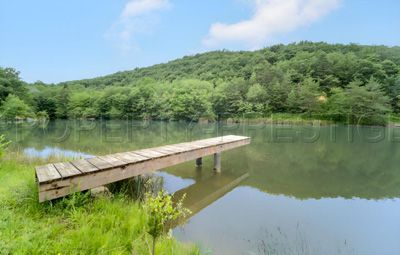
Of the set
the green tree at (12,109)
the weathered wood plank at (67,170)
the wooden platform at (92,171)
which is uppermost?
the green tree at (12,109)

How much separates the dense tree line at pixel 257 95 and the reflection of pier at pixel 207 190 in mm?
25964

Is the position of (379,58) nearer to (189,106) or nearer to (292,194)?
(189,106)

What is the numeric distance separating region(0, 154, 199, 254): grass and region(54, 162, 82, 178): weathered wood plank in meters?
0.27

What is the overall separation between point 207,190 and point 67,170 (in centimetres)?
279

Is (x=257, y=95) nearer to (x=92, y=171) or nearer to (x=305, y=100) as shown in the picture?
(x=305, y=100)

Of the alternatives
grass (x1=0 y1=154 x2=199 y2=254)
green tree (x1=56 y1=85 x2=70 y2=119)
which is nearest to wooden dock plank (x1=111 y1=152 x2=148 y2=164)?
grass (x1=0 y1=154 x2=199 y2=254)

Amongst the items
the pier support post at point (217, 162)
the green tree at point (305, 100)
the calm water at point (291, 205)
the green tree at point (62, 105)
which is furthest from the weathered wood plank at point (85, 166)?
the green tree at point (62, 105)

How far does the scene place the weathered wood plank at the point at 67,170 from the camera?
2939 mm

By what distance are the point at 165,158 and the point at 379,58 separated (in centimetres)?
4764

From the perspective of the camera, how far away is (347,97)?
2734cm

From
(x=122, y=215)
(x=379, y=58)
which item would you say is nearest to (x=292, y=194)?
(x=122, y=215)

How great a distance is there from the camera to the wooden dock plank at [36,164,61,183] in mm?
2707

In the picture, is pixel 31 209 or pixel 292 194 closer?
pixel 31 209

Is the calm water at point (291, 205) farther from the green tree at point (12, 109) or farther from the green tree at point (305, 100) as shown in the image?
the green tree at point (12, 109)
